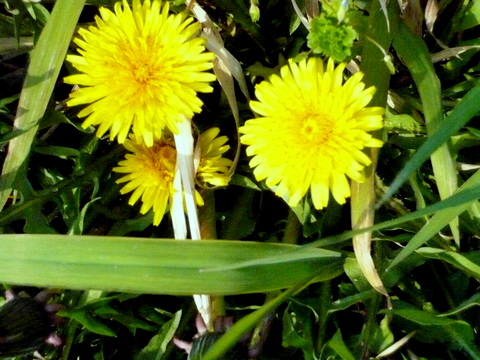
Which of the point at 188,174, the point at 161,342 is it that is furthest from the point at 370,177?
the point at 161,342

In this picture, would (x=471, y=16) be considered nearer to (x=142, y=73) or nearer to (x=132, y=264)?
(x=142, y=73)

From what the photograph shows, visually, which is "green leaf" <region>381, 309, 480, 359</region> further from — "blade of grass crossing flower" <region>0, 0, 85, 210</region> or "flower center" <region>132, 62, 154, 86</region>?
"blade of grass crossing flower" <region>0, 0, 85, 210</region>

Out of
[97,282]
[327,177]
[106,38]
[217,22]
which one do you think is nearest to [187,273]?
[97,282]

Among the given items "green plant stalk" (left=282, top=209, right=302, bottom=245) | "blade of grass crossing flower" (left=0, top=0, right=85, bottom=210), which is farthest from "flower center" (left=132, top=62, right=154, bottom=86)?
"green plant stalk" (left=282, top=209, right=302, bottom=245)

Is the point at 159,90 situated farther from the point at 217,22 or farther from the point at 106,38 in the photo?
the point at 217,22

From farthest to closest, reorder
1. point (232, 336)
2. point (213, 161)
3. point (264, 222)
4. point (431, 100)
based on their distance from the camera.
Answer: point (264, 222)
point (213, 161)
point (431, 100)
point (232, 336)

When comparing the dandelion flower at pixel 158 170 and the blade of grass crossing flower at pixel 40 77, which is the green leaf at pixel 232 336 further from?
the blade of grass crossing flower at pixel 40 77
